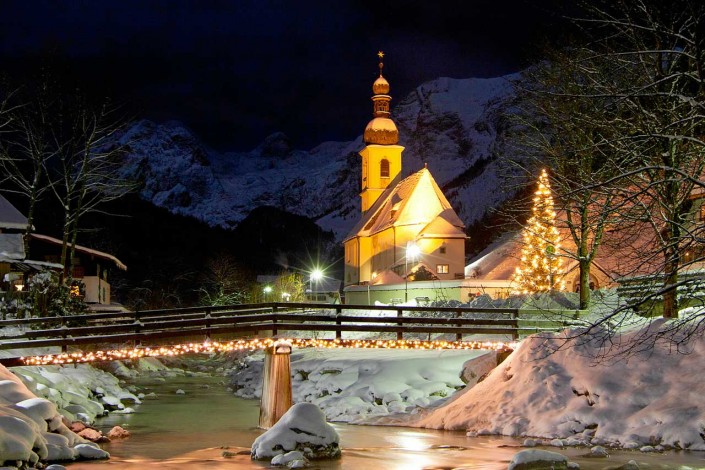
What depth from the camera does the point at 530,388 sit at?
23016 millimetres

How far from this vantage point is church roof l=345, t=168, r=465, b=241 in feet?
216

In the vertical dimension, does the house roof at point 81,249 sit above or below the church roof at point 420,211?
below

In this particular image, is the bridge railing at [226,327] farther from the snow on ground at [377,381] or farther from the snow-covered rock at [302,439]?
the snow-covered rock at [302,439]

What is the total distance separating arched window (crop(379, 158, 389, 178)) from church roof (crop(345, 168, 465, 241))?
9.53 meters

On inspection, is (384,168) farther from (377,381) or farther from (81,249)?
(377,381)

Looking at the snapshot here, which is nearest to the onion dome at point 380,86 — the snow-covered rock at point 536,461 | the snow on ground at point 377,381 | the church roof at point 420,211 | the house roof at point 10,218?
the church roof at point 420,211

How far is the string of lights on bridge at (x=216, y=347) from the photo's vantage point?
23.4 meters

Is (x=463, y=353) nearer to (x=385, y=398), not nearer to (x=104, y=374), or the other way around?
(x=385, y=398)

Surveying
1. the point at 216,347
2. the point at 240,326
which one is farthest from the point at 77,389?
the point at 240,326

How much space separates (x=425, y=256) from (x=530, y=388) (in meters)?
42.3

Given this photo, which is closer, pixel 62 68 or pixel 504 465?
pixel 504 465

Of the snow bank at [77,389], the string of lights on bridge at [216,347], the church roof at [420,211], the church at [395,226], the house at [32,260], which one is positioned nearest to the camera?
the string of lights on bridge at [216,347]

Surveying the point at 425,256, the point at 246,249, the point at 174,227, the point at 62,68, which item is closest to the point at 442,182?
the point at 246,249

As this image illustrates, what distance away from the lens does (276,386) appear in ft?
83.0
